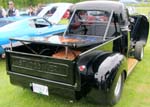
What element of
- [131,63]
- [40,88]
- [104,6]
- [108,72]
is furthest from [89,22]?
[40,88]

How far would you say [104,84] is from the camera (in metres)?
3.46

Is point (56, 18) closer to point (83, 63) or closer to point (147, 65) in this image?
point (147, 65)

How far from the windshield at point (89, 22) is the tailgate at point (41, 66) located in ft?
6.31

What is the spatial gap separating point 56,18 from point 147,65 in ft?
26.3

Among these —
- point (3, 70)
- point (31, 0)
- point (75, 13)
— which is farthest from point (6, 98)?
point (31, 0)

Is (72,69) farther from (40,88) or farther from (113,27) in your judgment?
(113,27)

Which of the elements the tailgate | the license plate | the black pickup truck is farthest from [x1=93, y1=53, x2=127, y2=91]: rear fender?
the license plate

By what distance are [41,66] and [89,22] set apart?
2183mm

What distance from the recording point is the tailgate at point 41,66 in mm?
3410

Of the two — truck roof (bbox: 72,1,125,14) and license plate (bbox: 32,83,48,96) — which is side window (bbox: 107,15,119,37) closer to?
truck roof (bbox: 72,1,125,14)

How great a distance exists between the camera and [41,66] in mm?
3648

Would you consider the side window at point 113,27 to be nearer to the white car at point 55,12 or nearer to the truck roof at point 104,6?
the truck roof at point 104,6

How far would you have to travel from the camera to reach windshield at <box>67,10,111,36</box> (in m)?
5.28

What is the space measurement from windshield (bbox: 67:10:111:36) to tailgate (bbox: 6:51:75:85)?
1.92 meters
